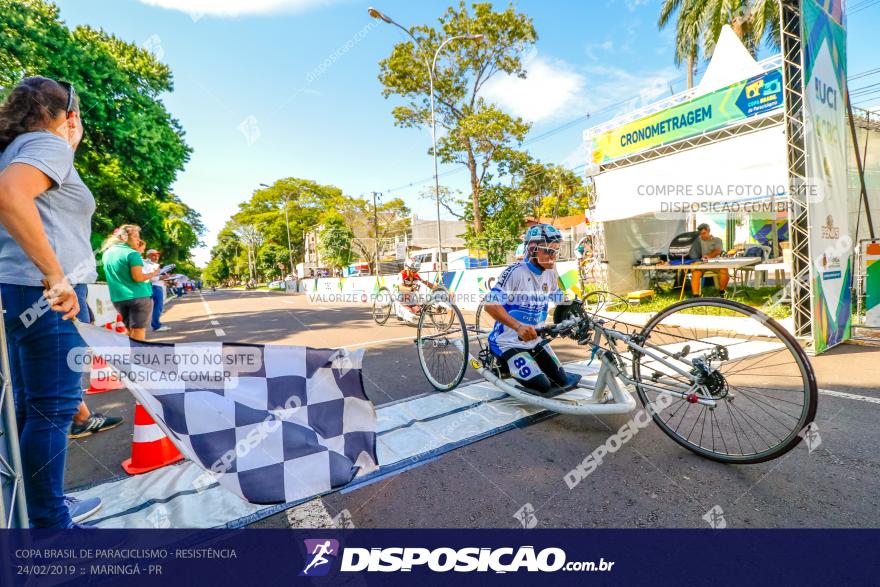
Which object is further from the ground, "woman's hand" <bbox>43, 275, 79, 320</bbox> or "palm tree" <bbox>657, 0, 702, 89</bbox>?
"palm tree" <bbox>657, 0, 702, 89</bbox>

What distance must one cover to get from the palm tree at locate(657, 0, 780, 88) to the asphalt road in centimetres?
2120

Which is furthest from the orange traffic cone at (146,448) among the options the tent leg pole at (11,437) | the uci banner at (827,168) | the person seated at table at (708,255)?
the person seated at table at (708,255)

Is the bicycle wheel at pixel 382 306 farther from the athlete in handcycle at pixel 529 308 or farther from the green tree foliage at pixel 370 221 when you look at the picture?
the green tree foliage at pixel 370 221

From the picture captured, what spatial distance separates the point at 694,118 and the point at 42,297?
10536 mm

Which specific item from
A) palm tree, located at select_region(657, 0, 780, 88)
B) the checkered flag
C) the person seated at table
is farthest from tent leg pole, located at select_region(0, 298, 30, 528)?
palm tree, located at select_region(657, 0, 780, 88)

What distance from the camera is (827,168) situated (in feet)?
17.1

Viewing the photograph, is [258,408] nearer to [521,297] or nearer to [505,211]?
[521,297]

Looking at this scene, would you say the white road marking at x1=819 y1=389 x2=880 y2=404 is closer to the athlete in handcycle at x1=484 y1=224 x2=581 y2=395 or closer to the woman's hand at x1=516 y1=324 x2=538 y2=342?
the athlete in handcycle at x1=484 y1=224 x2=581 y2=395

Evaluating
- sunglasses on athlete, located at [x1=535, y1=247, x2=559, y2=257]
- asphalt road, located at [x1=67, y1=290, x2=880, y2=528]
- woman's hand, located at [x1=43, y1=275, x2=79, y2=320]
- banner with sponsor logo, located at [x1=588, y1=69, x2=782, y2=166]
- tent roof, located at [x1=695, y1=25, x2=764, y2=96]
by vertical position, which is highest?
tent roof, located at [x1=695, y1=25, x2=764, y2=96]

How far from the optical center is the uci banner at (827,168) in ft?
16.0

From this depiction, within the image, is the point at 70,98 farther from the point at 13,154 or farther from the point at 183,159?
the point at 183,159

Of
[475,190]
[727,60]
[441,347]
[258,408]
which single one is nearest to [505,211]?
[475,190]

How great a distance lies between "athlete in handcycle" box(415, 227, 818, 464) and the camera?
228cm

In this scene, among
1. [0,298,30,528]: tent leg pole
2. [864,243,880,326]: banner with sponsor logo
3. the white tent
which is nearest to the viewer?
[0,298,30,528]: tent leg pole
